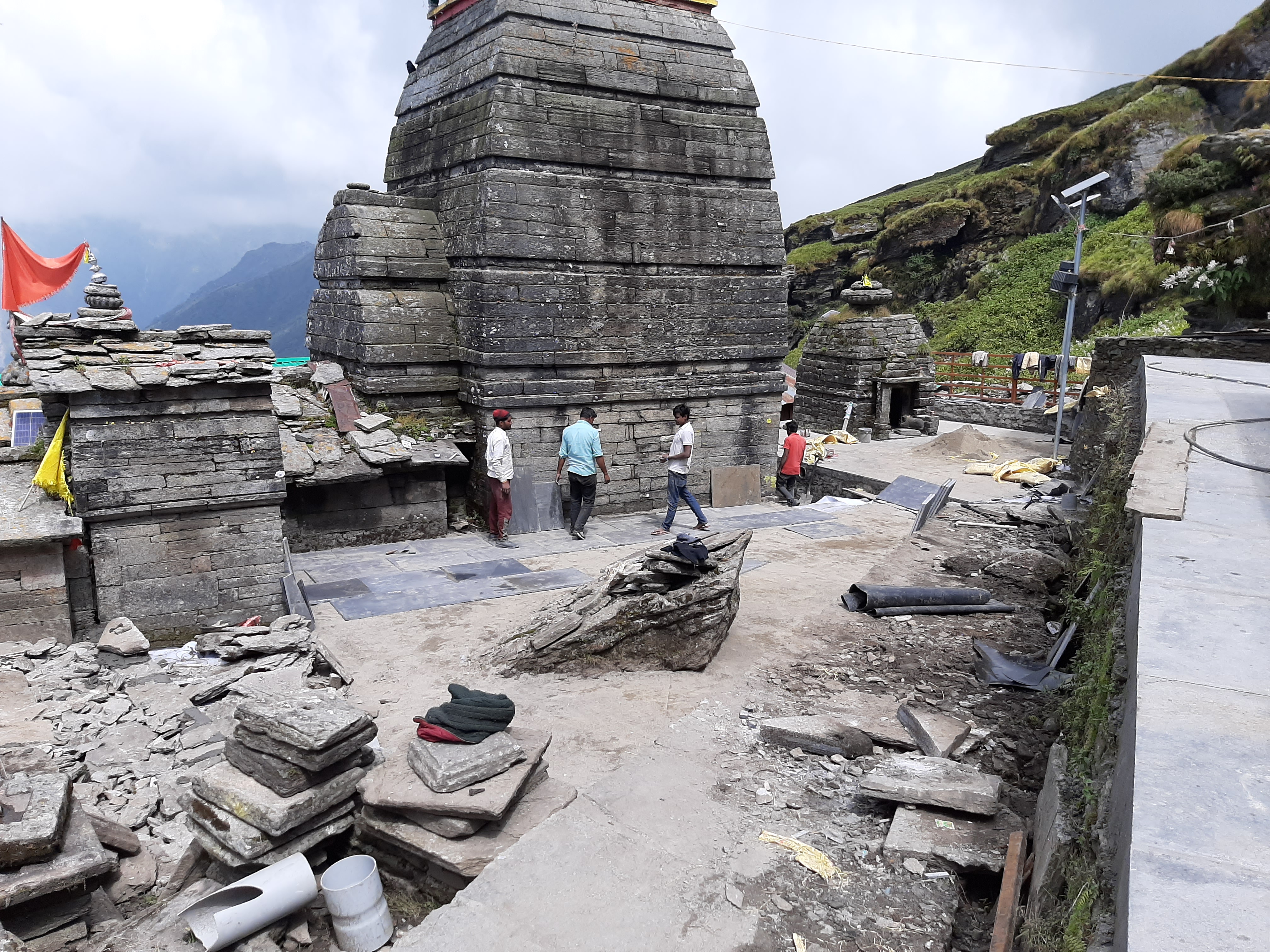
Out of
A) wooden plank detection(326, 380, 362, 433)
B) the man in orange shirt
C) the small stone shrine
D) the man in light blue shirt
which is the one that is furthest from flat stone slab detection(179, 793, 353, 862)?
Answer: the small stone shrine

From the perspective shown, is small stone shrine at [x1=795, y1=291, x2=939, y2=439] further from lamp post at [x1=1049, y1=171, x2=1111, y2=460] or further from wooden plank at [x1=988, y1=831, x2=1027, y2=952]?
wooden plank at [x1=988, y1=831, x2=1027, y2=952]

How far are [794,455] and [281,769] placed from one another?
1018 cm

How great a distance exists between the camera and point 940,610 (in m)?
7.19

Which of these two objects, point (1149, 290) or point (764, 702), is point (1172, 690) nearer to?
point (764, 702)

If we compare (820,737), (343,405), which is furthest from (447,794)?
(343,405)

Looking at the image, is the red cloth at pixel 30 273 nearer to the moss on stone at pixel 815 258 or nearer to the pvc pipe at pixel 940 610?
the pvc pipe at pixel 940 610

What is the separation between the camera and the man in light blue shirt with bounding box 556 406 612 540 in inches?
389

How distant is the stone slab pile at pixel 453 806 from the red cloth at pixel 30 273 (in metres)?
14.0

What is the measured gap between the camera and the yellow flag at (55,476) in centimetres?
716

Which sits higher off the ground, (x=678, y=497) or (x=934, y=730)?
(x=678, y=497)

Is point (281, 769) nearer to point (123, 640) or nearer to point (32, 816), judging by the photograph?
point (32, 816)

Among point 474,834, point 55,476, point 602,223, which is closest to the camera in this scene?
point 474,834

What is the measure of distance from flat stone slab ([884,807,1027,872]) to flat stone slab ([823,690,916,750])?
918mm

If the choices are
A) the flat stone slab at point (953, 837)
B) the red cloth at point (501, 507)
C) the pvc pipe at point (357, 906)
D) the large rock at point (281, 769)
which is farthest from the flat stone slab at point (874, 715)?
the red cloth at point (501, 507)
